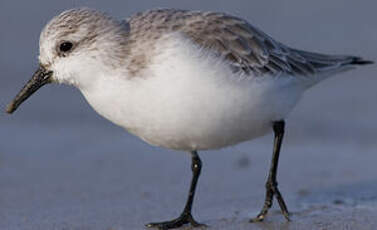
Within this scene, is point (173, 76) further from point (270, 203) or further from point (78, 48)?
point (270, 203)

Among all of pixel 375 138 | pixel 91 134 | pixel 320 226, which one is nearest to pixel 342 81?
pixel 375 138

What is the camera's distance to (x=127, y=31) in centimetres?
557

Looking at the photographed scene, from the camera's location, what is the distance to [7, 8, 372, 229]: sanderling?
5230 mm

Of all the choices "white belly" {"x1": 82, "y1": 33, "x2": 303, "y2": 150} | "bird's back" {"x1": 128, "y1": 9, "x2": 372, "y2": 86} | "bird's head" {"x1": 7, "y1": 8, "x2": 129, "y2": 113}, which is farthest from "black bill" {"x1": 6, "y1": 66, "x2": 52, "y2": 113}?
"bird's back" {"x1": 128, "y1": 9, "x2": 372, "y2": 86}

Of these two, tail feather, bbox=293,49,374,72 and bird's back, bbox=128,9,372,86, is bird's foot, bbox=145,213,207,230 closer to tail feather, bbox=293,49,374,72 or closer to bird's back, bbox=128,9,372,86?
bird's back, bbox=128,9,372,86

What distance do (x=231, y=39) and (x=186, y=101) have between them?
726 millimetres

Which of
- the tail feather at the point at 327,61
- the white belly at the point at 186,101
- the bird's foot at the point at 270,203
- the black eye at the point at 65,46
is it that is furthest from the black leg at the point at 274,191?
the black eye at the point at 65,46

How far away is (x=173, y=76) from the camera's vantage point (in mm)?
5176

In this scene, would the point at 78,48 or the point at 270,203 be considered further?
the point at 270,203

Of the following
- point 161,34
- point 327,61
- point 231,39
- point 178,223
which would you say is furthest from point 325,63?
point 178,223

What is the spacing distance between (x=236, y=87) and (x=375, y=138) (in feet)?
10.4

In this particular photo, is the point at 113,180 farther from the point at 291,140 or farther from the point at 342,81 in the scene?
the point at 342,81

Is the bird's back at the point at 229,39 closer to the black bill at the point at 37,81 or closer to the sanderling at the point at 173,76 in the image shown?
the sanderling at the point at 173,76

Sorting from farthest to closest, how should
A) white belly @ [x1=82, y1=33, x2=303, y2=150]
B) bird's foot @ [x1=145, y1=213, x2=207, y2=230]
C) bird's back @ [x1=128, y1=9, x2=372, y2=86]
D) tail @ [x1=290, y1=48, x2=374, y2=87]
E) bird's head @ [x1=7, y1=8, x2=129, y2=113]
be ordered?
1. tail @ [x1=290, y1=48, x2=374, y2=87]
2. bird's foot @ [x1=145, y1=213, x2=207, y2=230]
3. bird's back @ [x1=128, y1=9, x2=372, y2=86]
4. bird's head @ [x1=7, y1=8, x2=129, y2=113]
5. white belly @ [x1=82, y1=33, x2=303, y2=150]
